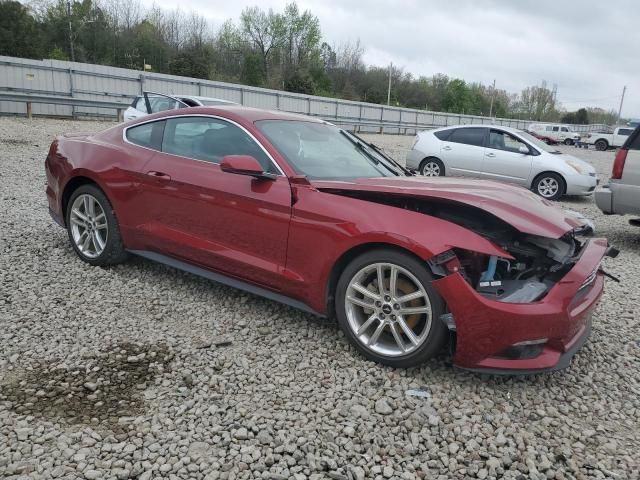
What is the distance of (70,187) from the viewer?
15.7 feet

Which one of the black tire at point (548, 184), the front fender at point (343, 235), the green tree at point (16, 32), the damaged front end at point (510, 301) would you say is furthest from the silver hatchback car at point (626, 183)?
the green tree at point (16, 32)

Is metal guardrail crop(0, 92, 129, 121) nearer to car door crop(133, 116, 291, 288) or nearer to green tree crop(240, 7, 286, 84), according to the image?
car door crop(133, 116, 291, 288)

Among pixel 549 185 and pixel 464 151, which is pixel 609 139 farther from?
pixel 464 151

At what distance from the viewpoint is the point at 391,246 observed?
3.07 meters

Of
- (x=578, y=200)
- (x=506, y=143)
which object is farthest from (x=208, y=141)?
(x=578, y=200)

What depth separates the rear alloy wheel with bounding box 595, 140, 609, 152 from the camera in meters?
36.7

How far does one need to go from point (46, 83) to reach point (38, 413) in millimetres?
21664

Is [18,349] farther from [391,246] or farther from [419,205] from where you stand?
[419,205]

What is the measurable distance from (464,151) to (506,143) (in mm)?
900

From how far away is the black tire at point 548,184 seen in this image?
10891 mm

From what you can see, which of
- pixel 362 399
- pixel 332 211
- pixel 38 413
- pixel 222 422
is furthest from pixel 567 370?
pixel 38 413

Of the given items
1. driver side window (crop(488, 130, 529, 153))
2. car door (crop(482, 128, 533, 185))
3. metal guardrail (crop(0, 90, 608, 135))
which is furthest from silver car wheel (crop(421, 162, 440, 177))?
metal guardrail (crop(0, 90, 608, 135))

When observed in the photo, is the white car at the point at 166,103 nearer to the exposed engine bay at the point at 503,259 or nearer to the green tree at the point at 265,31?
the exposed engine bay at the point at 503,259

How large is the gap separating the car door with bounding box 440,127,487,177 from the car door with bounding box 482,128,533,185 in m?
0.18
